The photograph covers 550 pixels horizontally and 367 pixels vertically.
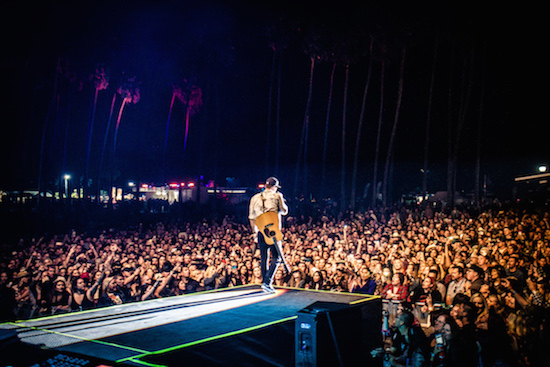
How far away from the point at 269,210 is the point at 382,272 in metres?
3.36

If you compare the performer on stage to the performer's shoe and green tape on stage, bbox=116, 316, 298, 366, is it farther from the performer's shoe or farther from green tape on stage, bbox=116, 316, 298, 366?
green tape on stage, bbox=116, 316, 298, 366

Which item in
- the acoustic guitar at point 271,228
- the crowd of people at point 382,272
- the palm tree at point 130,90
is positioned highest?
the palm tree at point 130,90

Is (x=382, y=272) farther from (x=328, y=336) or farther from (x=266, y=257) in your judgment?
(x=328, y=336)

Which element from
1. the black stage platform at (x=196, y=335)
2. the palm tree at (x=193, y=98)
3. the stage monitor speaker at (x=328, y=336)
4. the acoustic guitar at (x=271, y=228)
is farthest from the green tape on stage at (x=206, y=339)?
the palm tree at (x=193, y=98)

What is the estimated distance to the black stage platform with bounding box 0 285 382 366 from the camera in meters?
3.95

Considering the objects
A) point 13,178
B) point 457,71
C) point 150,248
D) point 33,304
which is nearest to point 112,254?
point 150,248

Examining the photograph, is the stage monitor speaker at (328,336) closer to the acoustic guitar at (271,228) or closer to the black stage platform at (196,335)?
the black stage platform at (196,335)

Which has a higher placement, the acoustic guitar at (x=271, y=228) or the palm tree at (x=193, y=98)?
the palm tree at (x=193, y=98)

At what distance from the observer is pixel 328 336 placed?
4.45 metres

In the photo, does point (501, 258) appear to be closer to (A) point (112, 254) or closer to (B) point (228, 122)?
(A) point (112, 254)

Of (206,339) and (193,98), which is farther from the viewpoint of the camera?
(193,98)

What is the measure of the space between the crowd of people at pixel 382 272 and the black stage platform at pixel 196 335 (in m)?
0.73

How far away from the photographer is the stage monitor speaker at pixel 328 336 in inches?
170

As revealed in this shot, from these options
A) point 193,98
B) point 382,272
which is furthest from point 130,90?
point 382,272
